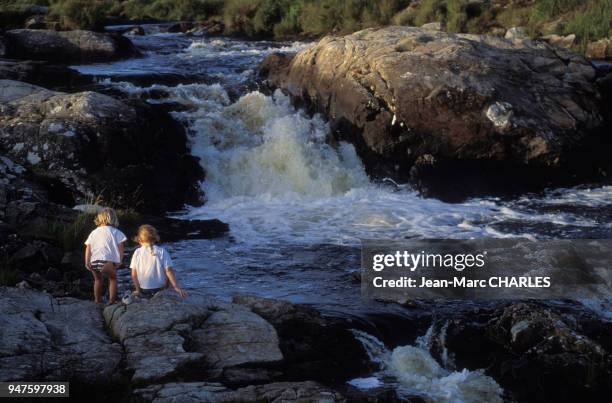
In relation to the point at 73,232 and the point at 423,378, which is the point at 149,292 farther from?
the point at 73,232

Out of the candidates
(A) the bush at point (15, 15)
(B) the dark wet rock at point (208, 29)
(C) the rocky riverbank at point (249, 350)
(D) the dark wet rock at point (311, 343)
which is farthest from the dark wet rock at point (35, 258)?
(B) the dark wet rock at point (208, 29)

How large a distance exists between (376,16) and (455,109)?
1569 cm

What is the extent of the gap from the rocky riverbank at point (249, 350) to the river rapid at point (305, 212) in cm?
36

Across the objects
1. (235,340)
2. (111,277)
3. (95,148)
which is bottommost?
(235,340)

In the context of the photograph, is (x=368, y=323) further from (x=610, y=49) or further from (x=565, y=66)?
(x=610, y=49)

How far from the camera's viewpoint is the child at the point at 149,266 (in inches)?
331

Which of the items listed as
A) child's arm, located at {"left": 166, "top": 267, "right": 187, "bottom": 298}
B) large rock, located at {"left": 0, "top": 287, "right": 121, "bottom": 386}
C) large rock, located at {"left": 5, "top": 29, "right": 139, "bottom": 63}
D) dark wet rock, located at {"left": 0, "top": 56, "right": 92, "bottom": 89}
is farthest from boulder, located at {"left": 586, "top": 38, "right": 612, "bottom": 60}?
large rock, located at {"left": 0, "top": 287, "right": 121, "bottom": 386}

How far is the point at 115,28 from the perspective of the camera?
107 ft

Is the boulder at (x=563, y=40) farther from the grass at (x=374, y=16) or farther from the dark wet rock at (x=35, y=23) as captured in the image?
the dark wet rock at (x=35, y=23)

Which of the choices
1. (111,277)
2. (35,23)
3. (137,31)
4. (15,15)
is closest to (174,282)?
(111,277)

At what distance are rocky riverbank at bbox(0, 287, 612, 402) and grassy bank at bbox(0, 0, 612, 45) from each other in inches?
727

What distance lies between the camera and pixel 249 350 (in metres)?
7.61

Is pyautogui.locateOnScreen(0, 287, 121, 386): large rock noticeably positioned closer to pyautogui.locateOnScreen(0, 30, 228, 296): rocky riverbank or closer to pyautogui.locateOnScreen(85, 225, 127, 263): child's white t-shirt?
pyautogui.locateOnScreen(85, 225, 127, 263): child's white t-shirt

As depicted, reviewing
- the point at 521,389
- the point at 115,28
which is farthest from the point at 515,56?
the point at 115,28
